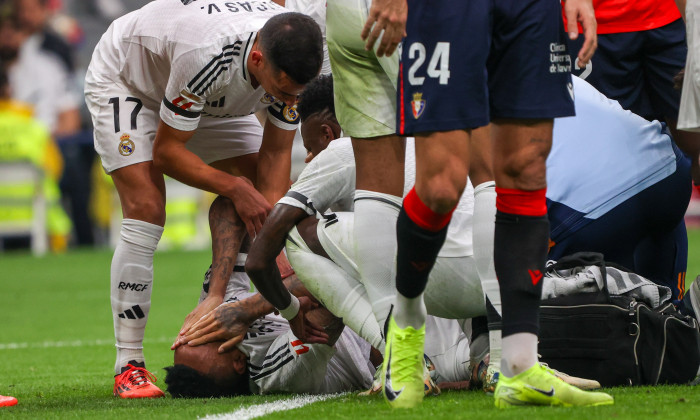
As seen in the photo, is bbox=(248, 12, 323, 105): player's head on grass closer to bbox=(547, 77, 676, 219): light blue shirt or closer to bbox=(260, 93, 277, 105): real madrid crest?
bbox=(260, 93, 277, 105): real madrid crest

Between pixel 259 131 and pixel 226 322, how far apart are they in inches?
54.3

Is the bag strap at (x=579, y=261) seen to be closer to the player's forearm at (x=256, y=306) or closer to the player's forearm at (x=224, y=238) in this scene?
the player's forearm at (x=256, y=306)

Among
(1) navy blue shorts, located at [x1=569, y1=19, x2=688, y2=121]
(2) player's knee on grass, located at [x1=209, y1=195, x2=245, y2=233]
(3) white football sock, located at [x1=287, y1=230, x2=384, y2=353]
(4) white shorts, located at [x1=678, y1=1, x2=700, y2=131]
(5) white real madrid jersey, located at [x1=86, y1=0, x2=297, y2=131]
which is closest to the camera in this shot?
(4) white shorts, located at [x1=678, y1=1, x2=700, y2=131]

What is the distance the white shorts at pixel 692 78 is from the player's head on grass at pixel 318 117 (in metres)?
1.47

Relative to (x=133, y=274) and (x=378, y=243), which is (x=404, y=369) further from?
(x=133, y=274)

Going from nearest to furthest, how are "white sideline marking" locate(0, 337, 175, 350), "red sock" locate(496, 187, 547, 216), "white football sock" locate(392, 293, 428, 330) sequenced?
"red sock" locate(496, 187, 547, 216) → "white football sock" locate(392, 293, 428, 330) → "white sideline marking" locate(0, 337, 175, 350)

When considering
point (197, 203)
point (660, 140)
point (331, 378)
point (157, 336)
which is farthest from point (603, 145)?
point (197, 203)

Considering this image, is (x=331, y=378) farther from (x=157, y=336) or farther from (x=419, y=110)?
(x=157, y=336)

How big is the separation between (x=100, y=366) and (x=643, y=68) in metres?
3.11

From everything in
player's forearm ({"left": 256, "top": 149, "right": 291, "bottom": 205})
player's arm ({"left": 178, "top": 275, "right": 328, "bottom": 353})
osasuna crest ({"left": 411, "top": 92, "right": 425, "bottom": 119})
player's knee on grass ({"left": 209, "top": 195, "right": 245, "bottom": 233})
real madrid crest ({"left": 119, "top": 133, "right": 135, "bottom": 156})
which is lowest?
player's arm ({"left": 178, "top": 275, "right": 328, "bottom": 353})

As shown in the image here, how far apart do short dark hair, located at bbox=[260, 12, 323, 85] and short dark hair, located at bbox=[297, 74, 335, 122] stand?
0.31m

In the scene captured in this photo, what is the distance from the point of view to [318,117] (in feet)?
14.4

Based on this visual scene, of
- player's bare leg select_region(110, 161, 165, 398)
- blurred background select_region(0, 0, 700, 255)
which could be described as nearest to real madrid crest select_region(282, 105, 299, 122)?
player's bare leg select_region(110, 161, 165, 398)

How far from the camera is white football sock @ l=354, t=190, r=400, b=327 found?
3461 millimetres
